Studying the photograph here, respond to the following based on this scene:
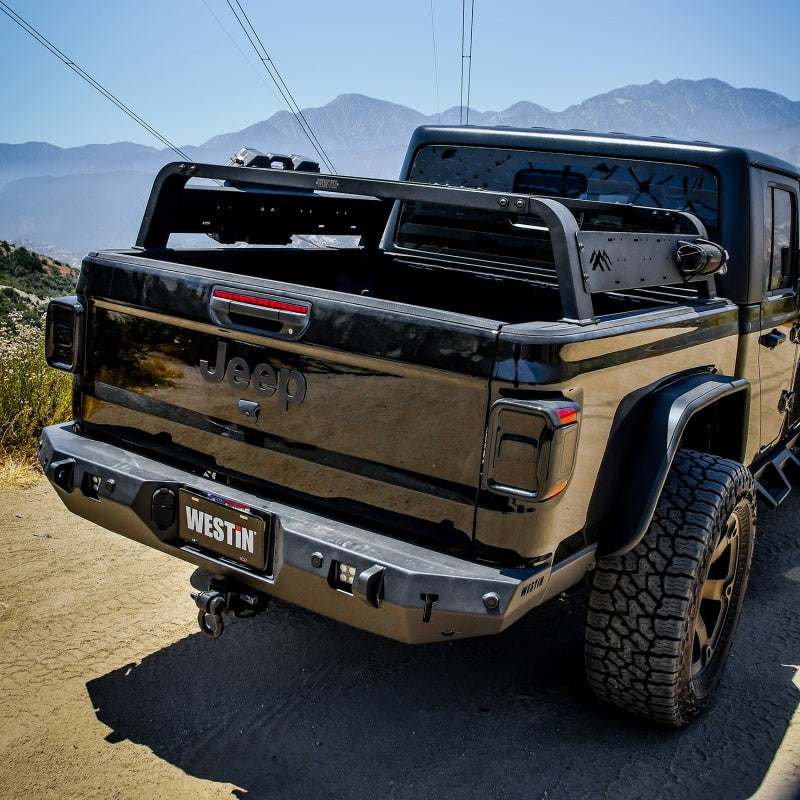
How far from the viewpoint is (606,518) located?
270 centimetres

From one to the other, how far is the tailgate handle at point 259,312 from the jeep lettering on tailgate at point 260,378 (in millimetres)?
99

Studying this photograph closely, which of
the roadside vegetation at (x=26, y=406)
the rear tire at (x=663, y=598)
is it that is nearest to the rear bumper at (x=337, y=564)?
the rear tire at (x=663, y=598)

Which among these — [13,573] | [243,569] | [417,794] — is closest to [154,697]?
[243,569]

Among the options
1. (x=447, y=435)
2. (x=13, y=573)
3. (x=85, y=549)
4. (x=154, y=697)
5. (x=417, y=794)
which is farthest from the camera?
(x=85, y=549)

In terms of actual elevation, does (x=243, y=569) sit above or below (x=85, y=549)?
above

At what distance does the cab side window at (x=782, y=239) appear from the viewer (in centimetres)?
410

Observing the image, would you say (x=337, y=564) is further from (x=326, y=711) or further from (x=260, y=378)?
(x=326, y=711)

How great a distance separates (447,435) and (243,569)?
788mm

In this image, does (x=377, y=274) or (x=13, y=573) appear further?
(x=377, y=274)

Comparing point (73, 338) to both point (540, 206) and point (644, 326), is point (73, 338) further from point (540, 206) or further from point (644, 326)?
point (644, 326)

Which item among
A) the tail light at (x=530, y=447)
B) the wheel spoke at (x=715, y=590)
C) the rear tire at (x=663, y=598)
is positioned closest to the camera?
the tail light at (x=530, y=447)

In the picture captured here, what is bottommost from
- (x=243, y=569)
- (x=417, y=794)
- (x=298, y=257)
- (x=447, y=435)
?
(x=417, y=794)

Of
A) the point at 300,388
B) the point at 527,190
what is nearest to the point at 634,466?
the point at 300,388

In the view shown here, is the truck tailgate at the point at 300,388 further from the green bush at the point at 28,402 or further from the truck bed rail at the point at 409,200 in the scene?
the green bush at the point at 28,402
